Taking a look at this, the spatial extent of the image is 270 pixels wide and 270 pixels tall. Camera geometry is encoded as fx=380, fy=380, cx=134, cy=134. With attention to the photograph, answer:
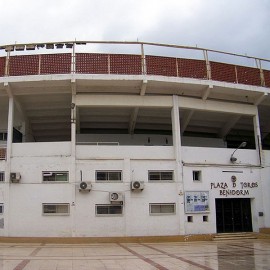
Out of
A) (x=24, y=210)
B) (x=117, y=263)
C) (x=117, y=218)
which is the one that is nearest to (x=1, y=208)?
(x=24, y=210)

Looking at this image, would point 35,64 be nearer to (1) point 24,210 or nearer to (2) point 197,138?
(1) point 24,210

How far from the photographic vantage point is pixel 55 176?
2020cm

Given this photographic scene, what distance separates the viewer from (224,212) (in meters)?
22.2

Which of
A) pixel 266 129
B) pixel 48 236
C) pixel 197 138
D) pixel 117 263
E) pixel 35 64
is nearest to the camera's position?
pixel 117 263

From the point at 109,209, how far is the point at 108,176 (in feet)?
5.73

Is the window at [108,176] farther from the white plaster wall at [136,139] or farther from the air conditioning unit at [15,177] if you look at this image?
the white plaster wall at [136,139]

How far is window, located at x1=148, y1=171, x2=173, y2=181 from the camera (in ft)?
68.4

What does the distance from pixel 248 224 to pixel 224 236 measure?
2491 millimetres

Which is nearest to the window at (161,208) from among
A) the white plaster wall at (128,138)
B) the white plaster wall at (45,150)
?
the white plaster wall at (45,150)

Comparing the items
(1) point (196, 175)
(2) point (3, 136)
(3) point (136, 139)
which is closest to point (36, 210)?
(2) point (3, 136)

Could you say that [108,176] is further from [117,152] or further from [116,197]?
[117,152]

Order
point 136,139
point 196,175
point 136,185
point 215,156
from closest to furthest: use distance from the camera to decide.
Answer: point 136,185 < point 196,175 < point 215,156 < point 136,139

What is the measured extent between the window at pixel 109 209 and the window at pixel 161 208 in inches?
65.7

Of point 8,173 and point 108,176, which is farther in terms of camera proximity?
point 108,176
